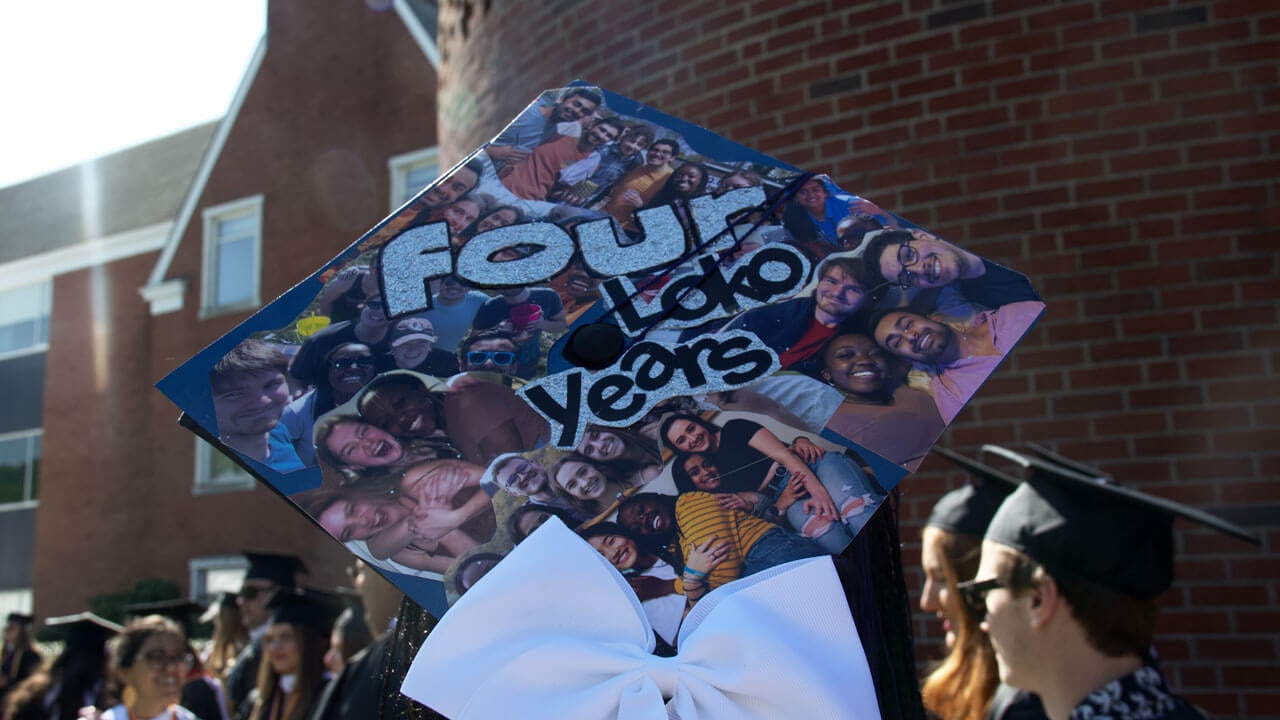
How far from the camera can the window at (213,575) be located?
53.9 ft

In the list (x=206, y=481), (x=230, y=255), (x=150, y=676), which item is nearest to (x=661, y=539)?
(x=150, y=676)

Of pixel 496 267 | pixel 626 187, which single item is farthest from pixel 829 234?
pixel 496 267

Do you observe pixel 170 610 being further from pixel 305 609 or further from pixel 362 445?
pixel 362 445

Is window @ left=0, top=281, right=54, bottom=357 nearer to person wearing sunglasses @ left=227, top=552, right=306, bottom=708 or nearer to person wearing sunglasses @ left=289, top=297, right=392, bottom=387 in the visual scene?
person wearing sunglasses @ left=227, top=552, right=306, bottom=708

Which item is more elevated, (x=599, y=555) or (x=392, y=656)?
(x=599, y=555)

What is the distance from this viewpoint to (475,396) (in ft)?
4.25

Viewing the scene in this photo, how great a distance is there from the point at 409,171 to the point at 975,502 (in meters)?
13.5

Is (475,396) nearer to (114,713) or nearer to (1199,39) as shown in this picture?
(1199,39)

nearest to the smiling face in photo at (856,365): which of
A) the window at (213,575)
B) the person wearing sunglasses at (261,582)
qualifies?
the person wearing sunglasses at (261,582)

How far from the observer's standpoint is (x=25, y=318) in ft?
70.4

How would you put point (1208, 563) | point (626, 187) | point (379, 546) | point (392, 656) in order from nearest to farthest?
point (379, 546) → point (392, 656) → point (626, 187) → point (1208, 563)

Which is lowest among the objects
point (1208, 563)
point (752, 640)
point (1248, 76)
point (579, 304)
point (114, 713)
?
point (114, 713)

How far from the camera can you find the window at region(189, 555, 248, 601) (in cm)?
1642

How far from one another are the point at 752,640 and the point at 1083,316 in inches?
109
